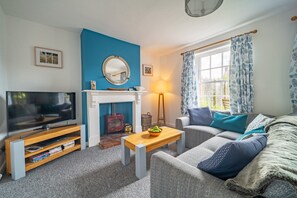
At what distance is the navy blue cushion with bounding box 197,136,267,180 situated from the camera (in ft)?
2.58

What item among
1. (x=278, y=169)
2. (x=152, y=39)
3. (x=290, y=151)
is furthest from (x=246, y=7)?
(x=278, y=169)

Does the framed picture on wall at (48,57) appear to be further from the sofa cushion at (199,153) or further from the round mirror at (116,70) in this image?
the sofa cushion at (199,153)

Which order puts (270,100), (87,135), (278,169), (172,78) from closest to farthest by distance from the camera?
1. (278,169)
2. (270,100)
3. (87,135)
4. (172,78)

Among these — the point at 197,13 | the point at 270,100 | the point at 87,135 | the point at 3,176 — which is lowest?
the point at 3,176

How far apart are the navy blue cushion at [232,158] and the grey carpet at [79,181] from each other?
934 mm

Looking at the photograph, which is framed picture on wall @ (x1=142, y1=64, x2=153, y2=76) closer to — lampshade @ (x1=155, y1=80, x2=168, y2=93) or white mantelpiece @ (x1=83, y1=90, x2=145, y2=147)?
lampshade @ (x1=155, y1=80, x2=168, y2=93)

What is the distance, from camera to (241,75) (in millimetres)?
Answer: 2514

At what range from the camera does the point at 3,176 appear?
5.55 feet

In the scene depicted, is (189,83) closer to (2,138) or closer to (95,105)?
(95,105)

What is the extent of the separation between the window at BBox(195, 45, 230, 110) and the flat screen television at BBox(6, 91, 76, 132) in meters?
3.12

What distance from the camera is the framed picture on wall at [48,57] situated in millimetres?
2434

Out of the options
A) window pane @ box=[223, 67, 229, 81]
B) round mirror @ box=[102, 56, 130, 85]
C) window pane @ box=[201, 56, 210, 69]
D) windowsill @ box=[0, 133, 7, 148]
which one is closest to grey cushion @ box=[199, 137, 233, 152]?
window pane @ box=[223, 67, 229, 81]

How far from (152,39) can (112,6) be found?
1415mm

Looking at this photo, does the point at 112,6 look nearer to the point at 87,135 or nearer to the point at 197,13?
the point at 197,13
